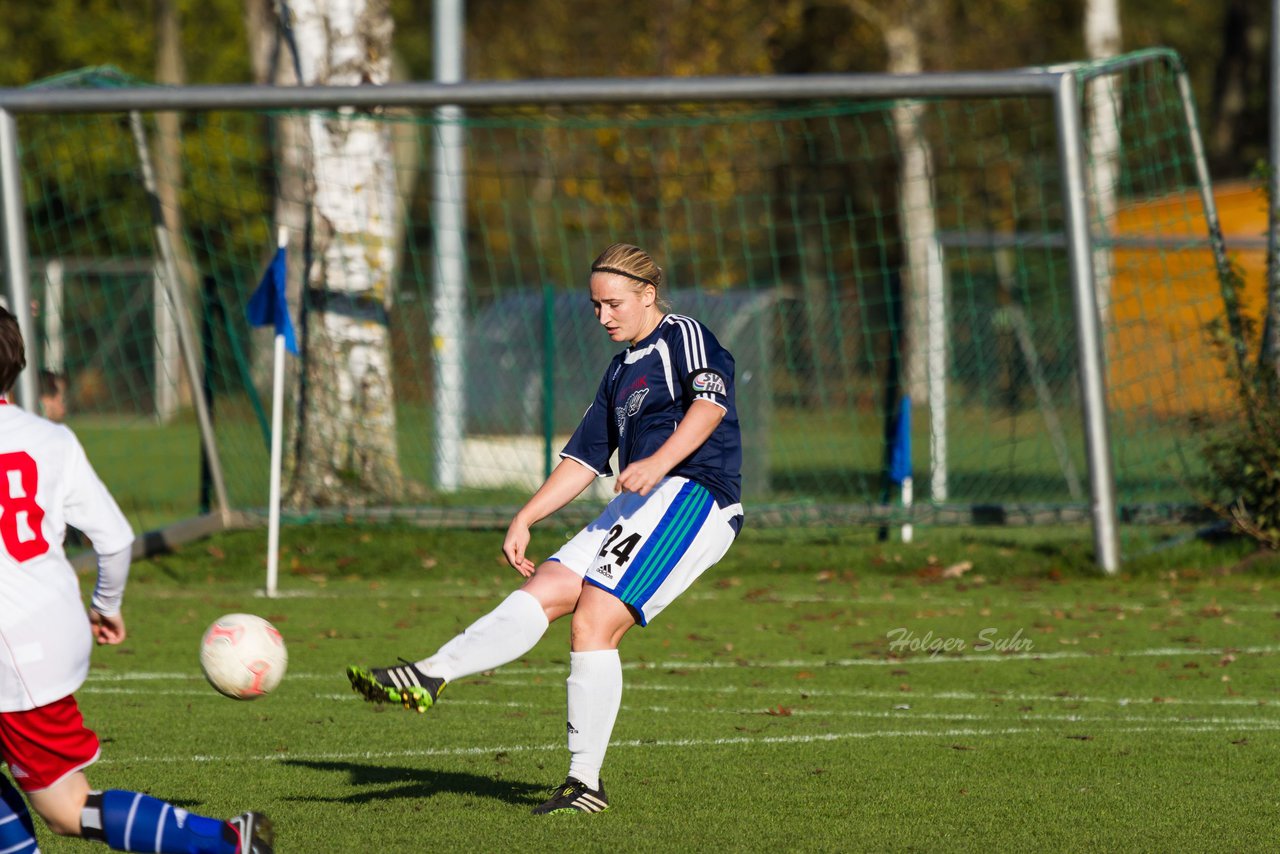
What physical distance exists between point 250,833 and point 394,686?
2.82 ft

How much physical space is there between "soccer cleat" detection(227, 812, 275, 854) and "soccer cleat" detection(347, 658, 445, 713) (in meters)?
0.80

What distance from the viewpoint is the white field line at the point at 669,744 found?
19.9 ft

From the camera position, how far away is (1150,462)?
40.9 ft

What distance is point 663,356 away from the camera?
5.25m

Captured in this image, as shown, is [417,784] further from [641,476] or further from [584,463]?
[641,476]

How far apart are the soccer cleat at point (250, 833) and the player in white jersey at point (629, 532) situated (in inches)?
33.6

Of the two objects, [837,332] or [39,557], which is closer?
[39,557]

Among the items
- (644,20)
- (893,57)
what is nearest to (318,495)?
(893,57)

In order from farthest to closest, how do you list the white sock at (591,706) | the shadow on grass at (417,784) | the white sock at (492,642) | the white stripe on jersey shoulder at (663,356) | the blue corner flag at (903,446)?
1. the blue corner flag at (903,446)
2. the shadow on grass at (417,784)
3. the white stripe on jersey shoulder at (663,356)
4. the white sock at (591,706)
5. the white sock at (492,642)

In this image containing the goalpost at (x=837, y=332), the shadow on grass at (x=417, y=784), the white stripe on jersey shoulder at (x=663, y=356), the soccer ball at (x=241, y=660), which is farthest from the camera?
the goalpost at (x=837, y=332)

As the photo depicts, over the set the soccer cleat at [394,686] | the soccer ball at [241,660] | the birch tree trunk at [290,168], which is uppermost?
the birch tree trunk at [290,168]

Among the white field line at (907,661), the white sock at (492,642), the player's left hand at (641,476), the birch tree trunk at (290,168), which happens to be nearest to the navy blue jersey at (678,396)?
the player's left hand at (641,476)

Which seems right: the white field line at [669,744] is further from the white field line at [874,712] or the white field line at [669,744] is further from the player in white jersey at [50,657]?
the player in white jersey at [50,657]

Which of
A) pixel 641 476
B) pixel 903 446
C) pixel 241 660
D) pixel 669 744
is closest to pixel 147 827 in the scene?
pixel 241 660
